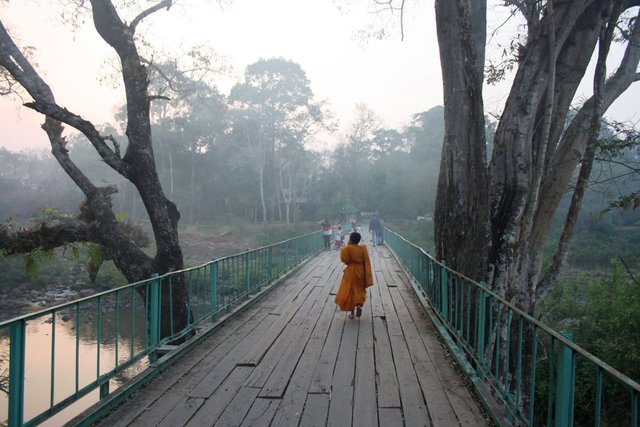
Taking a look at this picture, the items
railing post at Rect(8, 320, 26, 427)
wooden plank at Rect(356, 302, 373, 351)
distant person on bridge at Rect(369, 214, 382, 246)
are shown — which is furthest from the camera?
distant person on bridge at Rect(369, 214, 382, 246)

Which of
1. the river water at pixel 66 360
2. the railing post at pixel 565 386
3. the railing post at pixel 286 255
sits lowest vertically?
the river water at pixel 66 360

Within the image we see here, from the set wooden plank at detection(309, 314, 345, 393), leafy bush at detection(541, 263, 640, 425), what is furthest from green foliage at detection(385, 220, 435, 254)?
wooden plank at detection(309, 314, 345, 393)

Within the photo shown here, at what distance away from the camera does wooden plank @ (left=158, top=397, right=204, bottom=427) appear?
147 inches

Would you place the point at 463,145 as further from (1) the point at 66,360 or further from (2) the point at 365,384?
(1) the point at 66,360

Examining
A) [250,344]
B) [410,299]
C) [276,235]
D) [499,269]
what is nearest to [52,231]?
[250,344]

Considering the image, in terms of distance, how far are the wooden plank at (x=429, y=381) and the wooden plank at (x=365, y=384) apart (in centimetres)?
46

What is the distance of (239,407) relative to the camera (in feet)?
13.3

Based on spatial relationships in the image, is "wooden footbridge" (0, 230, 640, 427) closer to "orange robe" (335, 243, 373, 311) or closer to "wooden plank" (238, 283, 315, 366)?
"wooden plank" (238, 283, 315, 366)

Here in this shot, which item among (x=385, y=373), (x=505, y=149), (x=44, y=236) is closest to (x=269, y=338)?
(x=385, y=373)

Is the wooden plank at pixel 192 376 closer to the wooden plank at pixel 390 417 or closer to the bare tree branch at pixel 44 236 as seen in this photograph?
the wooden plank at pixel 390 417

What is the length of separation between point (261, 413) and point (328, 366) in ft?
4.59

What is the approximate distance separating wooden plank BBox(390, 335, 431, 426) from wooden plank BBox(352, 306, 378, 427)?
251 mm

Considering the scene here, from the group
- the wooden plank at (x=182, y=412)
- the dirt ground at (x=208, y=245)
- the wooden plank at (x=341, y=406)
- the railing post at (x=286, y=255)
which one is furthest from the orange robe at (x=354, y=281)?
the dirt ground at (x=208, y=245)

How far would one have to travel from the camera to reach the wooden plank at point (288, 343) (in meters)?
4.88
